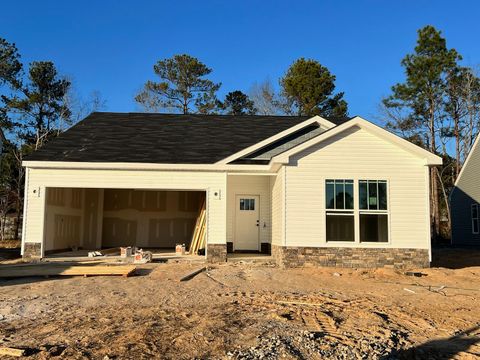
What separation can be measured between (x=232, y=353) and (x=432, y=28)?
30671 mm

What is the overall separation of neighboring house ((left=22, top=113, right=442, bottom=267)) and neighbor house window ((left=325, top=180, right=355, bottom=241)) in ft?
0.10

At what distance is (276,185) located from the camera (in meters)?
14.4

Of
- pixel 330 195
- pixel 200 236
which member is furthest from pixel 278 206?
pixel 200 236

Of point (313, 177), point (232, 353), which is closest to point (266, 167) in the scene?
point (313, 177)

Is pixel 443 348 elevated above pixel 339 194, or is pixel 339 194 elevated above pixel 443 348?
pixel 339 194

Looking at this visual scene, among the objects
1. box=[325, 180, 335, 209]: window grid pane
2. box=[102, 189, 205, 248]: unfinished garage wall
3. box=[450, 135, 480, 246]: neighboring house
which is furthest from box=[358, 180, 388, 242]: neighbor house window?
box=[450, 135, 480, 246]: neighboring house

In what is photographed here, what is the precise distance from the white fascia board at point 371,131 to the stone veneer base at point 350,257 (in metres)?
2.73

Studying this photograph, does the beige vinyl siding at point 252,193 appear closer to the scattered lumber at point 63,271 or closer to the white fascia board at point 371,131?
the white fascia board at point 371,131

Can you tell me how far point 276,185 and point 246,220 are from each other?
2386 mm

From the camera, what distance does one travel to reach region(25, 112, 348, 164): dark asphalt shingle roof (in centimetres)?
1419

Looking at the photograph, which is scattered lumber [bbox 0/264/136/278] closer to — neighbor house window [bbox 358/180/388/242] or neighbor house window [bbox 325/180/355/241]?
neighbor house window [bbox 325/180/355/241]

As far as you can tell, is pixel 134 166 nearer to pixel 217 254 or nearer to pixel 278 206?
pixel 217 254

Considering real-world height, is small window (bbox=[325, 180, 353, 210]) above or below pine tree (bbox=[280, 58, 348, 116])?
below

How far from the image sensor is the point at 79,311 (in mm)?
7258
